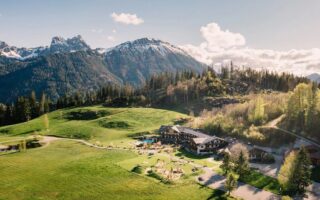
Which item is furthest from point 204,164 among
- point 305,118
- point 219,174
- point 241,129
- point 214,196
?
point 305,118

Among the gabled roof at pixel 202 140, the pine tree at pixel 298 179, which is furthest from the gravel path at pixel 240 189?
the gabled roof at pixel 202 140

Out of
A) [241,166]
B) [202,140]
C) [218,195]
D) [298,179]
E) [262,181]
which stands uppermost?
[202,140]

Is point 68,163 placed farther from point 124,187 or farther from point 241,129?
point 241,129

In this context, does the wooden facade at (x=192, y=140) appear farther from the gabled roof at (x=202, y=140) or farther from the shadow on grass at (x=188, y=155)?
the shadow on grass at (x=188, y=155)

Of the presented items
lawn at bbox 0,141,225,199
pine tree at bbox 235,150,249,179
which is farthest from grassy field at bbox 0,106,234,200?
pine tree at bbox 235,150,249,179

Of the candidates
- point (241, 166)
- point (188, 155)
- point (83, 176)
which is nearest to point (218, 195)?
point (241, 166)

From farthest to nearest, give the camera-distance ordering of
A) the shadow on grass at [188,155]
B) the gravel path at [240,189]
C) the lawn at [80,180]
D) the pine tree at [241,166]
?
the shadow on grass at [188,155] → the pine tree at [241,166] → the lawn at [80,180] → the gravel path at [240,189]

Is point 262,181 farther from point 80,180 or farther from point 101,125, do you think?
point 101,125

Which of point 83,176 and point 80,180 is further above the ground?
point 83,176
